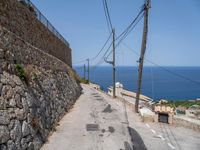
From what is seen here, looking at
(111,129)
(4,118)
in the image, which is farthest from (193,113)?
(4,118)

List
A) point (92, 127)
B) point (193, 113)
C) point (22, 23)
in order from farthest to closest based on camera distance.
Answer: point (193, 113) → point (92, 127) → point (22, 23)

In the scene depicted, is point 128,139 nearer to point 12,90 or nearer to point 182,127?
point 182,127

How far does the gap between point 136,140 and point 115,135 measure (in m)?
1.06

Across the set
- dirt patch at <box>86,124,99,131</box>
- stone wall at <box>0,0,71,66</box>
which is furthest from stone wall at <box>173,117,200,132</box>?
stone wall at <box>0,0,71,66</box>

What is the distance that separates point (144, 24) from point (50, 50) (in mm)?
8257

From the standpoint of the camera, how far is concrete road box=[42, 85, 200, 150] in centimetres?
1058

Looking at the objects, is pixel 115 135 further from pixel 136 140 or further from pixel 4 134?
pixel 4 134

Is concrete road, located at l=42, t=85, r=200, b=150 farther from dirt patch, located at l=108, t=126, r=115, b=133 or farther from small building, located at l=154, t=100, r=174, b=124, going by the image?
small building, located at l=154, t=100, r=174, b=124

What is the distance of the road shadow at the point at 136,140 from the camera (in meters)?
10.8

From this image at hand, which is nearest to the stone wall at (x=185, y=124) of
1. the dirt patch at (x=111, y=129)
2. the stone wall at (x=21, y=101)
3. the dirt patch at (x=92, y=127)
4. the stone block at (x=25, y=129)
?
the dirt patch at (x=111, y=129)

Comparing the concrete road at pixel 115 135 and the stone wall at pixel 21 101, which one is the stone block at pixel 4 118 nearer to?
the stone wall at pixel 21 101

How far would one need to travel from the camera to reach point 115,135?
12148 millimetres

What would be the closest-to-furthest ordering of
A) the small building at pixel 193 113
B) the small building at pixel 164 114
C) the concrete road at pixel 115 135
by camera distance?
the concrete road at pixel 115 135 → the small building at pixel 164 114 → the small building at pixel 193 113

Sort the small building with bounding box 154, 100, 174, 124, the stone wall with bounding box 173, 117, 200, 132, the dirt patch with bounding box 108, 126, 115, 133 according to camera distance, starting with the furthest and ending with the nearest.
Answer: the small building with bounding box 154, 100, 174, 124 → the stone wall with bounding box 173, 117, 200, 132 → the dirt patch with bounding box 108, 126, 115, 133
